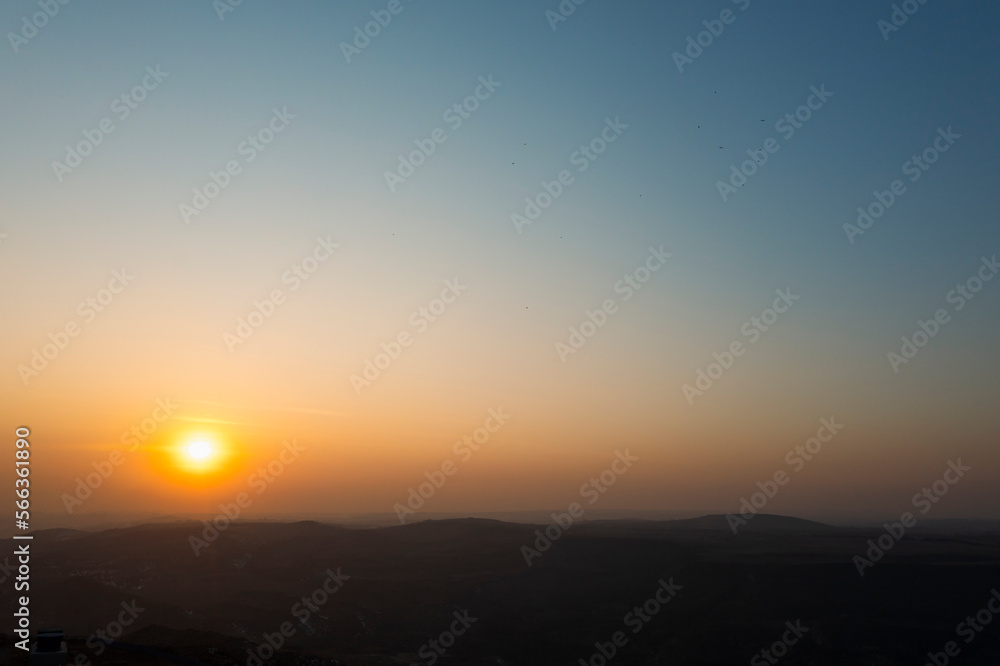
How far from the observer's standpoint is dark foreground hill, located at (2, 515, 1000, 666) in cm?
6062

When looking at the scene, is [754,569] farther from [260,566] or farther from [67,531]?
[67,531]

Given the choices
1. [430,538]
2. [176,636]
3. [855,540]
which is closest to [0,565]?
[176,636]

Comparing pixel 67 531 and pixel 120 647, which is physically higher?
pixel 67 531

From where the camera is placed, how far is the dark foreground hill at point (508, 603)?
60625 mm

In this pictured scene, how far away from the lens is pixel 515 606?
8050cm

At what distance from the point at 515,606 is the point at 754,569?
2802 cm

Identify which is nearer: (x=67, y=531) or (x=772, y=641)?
(x=772, y=641)

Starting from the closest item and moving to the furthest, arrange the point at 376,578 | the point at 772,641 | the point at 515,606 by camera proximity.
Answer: the point at 772,641, the point at 515,606, the point at 376,578

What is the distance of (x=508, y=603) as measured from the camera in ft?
267

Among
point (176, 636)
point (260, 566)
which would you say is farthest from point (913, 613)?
point (260, 566)

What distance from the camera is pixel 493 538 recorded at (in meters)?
136

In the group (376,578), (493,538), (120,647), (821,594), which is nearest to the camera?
(120,647)

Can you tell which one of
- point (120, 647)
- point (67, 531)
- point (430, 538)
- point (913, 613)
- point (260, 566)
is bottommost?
point (913, 613)

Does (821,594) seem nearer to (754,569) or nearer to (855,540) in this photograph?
(754,569)
